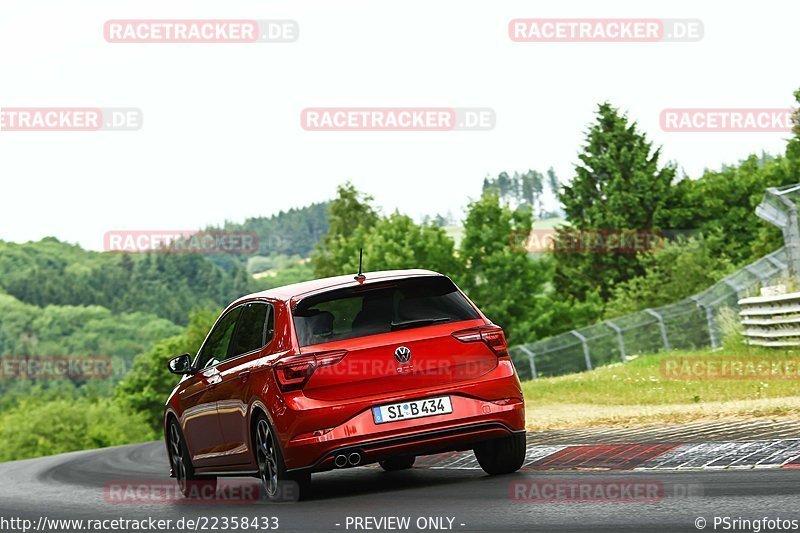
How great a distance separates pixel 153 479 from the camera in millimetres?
17094

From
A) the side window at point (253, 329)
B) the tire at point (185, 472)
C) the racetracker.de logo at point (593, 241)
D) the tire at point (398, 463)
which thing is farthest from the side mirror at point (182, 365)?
the racetracker.de logo at point (593, 241)

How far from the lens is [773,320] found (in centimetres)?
2408

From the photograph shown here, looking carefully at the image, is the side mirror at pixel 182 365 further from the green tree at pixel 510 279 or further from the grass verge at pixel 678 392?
the green tree at pixel 510 279

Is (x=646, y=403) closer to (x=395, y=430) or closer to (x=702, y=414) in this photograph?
(x=702, y=414)

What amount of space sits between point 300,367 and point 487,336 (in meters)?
1.51

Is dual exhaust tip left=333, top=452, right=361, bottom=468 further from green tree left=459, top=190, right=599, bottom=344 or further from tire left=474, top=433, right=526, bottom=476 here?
green tree left=459, top=190, right=599, bottom=344

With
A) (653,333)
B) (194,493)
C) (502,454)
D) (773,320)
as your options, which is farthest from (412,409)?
(653,333)

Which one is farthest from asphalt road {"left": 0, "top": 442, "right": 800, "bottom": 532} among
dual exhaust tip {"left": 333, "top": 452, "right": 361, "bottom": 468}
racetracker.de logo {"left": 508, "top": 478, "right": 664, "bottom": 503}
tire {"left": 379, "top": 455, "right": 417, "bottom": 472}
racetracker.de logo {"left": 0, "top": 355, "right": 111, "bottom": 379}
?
racetracker.de logo {"left": 0, "top": 355, "right": 111, "bottom": 379}

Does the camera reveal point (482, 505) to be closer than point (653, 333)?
Yes

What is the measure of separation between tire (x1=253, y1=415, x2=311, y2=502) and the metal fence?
1785 centimetres

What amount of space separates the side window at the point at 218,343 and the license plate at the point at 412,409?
224cm

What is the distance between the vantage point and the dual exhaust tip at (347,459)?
380 inches

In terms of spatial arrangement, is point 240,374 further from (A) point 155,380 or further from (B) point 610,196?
(A) point 155,380

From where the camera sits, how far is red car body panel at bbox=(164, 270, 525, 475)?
9641 mm
